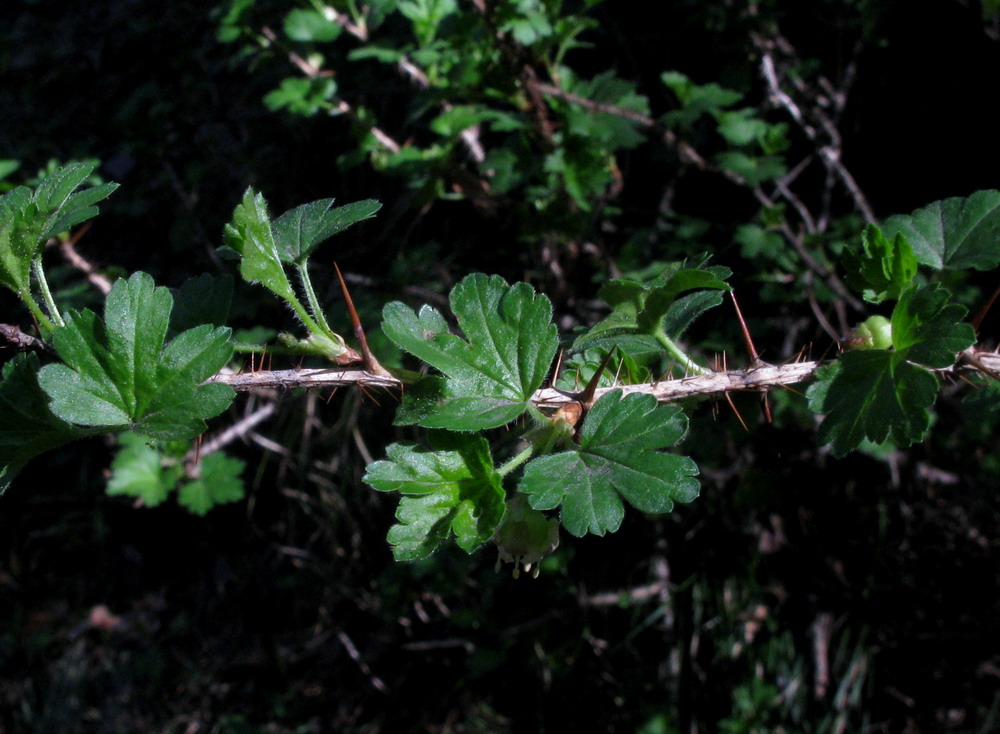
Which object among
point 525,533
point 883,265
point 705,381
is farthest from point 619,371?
point 883,265

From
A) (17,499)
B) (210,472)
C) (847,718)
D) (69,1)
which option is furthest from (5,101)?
(847,718)

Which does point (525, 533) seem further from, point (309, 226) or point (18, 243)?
point (18, 243)

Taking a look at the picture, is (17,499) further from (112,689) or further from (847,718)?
(847,718)

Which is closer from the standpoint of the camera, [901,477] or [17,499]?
[901,477]

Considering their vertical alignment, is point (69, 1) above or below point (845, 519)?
above

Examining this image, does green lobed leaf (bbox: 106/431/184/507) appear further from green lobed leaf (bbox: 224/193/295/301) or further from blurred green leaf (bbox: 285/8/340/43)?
green lobed leaf (bbox: 224/193/295/301)

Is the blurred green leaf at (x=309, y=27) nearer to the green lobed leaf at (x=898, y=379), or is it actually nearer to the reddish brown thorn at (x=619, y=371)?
the reddish brown thorn at (x=619, y=371)
